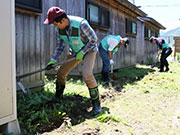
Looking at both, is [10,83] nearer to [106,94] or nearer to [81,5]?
[106,94]

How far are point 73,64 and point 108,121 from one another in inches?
48.1

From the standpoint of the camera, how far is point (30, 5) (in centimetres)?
411

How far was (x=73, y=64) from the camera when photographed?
3475 mm

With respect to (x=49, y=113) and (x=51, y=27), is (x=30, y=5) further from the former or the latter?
(x=49, y=113)

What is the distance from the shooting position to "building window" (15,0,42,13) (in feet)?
12.5

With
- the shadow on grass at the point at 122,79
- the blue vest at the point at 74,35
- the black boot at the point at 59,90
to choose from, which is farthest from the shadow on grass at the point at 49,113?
the shadow on grass at the point at 122,79

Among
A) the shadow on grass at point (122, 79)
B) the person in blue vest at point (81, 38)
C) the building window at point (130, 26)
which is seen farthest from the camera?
the building window at point (130, 26)

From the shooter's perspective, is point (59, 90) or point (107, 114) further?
point (59, 90)

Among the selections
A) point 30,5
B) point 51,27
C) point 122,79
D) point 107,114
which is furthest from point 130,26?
point 107,114

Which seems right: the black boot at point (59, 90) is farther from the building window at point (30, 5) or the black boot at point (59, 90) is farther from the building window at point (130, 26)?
the building window at point (130, 26)

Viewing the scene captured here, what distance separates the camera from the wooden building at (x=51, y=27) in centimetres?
400

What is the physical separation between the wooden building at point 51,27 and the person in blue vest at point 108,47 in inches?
38.1

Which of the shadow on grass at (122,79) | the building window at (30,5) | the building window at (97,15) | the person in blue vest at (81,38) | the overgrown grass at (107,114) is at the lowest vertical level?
the overgrown grass at (107,114)

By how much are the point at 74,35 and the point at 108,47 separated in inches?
111
